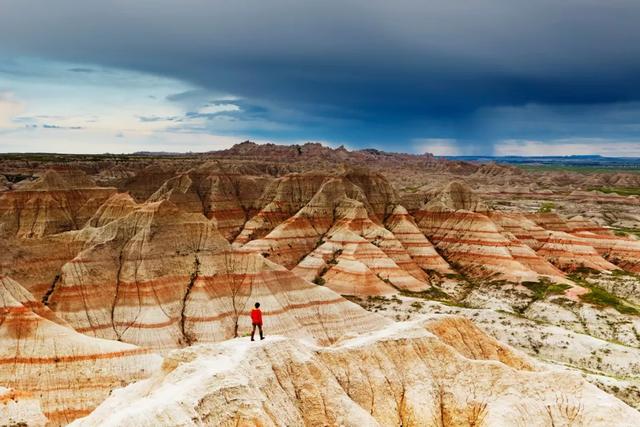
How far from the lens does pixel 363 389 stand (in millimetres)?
31359

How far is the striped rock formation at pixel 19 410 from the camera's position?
116ft

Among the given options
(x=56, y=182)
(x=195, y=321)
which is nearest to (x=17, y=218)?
(x=56, y=182)

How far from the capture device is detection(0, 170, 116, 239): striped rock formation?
94500 mm

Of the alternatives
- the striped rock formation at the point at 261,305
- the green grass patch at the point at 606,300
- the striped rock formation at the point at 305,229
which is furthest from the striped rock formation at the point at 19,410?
the green grass patch at the point at 606,300

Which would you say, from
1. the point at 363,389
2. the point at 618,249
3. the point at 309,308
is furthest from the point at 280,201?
the point at 363,389

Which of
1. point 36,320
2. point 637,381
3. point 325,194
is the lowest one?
point 637,381

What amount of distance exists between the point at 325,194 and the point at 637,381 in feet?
248

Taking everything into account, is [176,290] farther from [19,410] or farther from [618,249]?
[618,249]

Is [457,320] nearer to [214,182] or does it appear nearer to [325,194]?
[325,194]

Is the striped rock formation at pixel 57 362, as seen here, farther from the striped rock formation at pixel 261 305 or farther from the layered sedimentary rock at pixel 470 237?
the layered sedimentary rock at pixel 470 237

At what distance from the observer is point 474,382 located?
33188 millimetres

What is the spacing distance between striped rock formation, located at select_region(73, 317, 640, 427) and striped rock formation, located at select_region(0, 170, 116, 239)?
7505 cm

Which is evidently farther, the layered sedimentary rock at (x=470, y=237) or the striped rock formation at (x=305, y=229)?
the striped rock formation at (x=305, y=229)

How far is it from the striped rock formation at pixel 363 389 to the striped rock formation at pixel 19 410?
10114 mm
